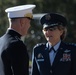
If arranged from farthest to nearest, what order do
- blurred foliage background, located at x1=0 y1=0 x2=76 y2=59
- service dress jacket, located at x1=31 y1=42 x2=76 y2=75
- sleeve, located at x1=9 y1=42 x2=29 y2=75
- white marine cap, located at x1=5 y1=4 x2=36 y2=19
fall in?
blurred foliage background, located at x1=0 y1=0 x2=76 y2=59, service dress jacket, located at x1=31 y1=42 x2=76 y2=75, white marine cap, located at x1=5 y1=4 x2=36 y2=19, sleeve, located at x1=9 y1=42 x2=29 y2=75

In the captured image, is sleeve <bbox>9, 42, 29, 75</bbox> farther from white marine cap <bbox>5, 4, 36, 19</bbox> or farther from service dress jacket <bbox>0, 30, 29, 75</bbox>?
white marine cap <bbox>5, 4, 36, 19</bbox>

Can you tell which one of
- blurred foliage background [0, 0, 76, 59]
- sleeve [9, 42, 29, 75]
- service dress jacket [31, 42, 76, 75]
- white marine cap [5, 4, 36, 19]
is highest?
white marine cap [5, 4, 36, 19]

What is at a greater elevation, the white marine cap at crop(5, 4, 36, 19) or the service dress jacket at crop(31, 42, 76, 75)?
the white marine cap at crop(5, 4, 36, 19)

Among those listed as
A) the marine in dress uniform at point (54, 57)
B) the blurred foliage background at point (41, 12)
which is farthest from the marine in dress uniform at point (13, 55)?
the blurred foliage background at point (41, 12)

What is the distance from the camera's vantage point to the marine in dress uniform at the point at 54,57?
17.9ft

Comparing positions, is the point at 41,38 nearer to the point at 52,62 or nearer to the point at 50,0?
the point at 50,0

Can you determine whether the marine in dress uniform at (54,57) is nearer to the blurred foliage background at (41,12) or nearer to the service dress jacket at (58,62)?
the service dress jacket at (58,62)

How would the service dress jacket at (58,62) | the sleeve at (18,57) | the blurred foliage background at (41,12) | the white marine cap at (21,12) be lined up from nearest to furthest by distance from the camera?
1. the sleeve at (18,57)
2. the white marine cap at (21,12)
3. the service dress jacket at (58,62)
4. the blurred foliage background at (41,12)

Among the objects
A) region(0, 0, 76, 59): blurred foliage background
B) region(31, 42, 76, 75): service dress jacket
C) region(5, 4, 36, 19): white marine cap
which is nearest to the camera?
region(5, 4, 36, 19): white marine cap

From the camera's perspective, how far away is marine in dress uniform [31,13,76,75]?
17.9 feet

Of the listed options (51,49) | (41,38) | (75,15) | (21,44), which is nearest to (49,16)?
(51,49)

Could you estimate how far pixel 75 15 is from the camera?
101 ft

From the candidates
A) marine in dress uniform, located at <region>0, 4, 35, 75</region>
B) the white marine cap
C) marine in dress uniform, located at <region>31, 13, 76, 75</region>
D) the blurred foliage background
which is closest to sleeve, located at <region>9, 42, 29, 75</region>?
marine in dress uniform, located at <region>0, 4, 35, 75</region>

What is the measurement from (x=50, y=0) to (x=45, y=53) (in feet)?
80.9
